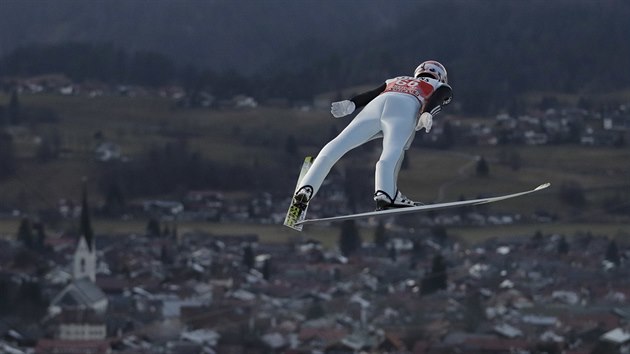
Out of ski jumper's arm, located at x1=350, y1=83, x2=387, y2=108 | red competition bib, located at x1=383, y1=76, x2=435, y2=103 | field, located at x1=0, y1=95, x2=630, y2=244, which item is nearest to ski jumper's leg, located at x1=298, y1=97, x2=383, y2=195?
ski jumper's arm, located at x1=350, y1=83, x2=387, y2=108

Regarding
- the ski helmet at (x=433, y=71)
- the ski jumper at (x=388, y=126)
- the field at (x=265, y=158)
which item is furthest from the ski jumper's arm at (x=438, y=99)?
the field at (x=265, y=158)

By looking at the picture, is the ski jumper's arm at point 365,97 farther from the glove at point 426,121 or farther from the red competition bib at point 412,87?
the glove at point 426,121

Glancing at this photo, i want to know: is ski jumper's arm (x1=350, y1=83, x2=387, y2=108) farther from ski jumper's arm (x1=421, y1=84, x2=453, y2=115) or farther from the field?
the field

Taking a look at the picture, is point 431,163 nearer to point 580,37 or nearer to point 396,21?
point 580,37

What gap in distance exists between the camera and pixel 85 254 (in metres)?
72.6

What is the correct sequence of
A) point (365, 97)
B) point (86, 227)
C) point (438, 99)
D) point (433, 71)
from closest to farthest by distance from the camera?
point (438, 99) → point (365, 97) → point (433, 71) → point (86, 227)

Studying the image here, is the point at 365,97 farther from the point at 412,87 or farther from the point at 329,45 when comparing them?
the point at 329,45

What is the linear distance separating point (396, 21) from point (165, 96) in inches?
784

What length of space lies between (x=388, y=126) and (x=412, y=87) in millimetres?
488

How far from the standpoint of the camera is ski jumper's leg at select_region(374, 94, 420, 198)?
16250mm

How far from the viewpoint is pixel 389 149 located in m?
16.3

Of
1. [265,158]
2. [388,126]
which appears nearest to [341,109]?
[388,126]

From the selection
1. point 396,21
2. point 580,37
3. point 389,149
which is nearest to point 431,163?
point 580,37

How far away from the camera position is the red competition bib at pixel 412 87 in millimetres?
16594
